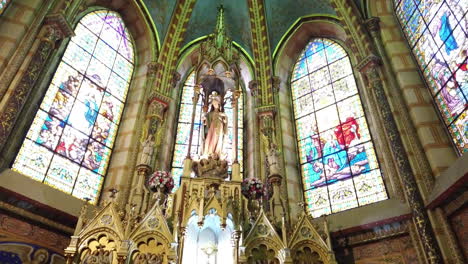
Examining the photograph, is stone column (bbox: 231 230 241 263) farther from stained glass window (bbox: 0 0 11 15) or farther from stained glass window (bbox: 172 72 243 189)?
stained glass window (bbox: 0 0 11 15)

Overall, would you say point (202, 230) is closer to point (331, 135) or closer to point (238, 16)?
point (331, 135)

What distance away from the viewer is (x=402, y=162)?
735cm

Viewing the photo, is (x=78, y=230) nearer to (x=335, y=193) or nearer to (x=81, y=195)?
(x=81, y=195)

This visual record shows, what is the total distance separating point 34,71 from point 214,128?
388 centimetres

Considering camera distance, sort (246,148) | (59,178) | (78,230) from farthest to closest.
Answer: (246,148) < (59,178) < (78,230)

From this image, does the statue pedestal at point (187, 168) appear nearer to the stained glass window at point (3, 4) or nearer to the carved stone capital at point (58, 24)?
the carved stone capital at point (58, 24)

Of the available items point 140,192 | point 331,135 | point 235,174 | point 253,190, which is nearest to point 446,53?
point 331,135

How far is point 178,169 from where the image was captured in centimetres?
1016

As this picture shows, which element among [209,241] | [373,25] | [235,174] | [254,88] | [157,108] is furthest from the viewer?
[254,88]

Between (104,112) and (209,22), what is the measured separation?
521 cm

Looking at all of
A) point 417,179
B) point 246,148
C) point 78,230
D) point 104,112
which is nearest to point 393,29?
point 417,179

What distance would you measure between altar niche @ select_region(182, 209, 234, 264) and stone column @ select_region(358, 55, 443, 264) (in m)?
3.37

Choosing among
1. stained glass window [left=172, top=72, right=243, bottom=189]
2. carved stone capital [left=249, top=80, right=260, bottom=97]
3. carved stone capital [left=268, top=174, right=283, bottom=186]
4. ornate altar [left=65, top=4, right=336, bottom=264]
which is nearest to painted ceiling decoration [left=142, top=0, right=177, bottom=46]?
stained glass window [left=172, top=72, right=243, bottom=189]

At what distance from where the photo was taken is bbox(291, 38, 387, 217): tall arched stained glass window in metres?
8.62
